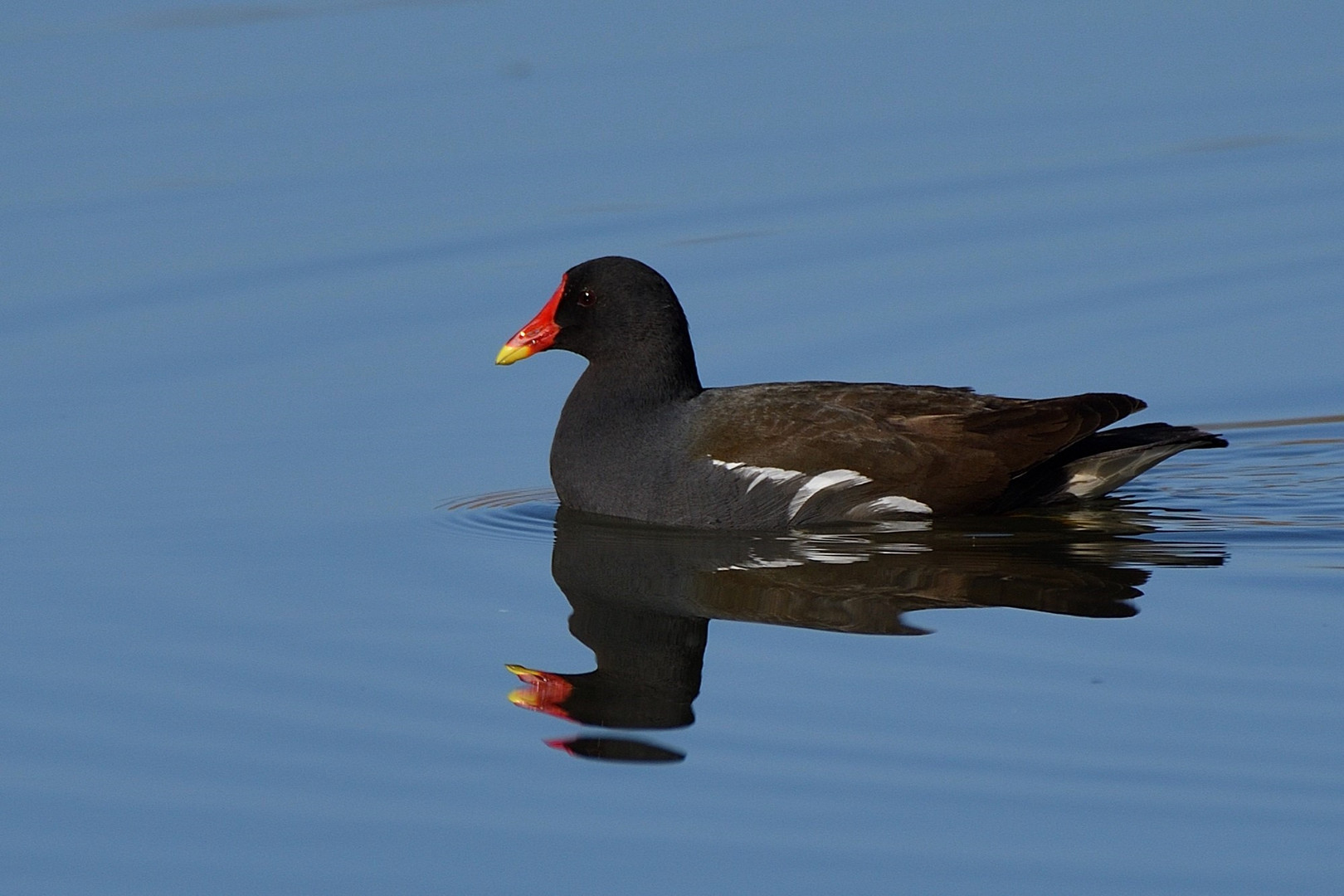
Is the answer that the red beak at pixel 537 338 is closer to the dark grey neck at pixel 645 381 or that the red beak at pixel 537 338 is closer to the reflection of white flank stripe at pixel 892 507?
the dark grey neck at pixel 645 381

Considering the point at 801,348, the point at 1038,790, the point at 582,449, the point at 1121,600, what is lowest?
the point at 1038,790

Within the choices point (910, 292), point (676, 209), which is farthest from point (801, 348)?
point (676, 209)

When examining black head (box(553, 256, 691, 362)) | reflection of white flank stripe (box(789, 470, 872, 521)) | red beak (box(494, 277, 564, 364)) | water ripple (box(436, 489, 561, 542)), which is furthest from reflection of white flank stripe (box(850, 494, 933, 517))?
red beak (box(494, 277, 564, 364))

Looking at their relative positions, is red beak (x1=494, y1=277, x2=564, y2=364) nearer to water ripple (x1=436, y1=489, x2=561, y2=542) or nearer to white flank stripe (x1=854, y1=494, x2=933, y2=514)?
water ripple (x1=436, y1=489, x2=561, y2=542)

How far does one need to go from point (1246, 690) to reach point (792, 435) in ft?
8.45

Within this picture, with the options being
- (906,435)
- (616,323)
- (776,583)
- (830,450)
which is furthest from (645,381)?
(776,583)

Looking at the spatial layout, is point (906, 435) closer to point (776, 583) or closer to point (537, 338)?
point (776, 583)

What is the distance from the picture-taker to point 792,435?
8.80 meters

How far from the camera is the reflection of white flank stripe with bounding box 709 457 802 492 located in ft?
28.8

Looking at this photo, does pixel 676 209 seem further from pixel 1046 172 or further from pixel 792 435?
pixel 792 435

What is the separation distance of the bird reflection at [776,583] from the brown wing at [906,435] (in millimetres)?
213

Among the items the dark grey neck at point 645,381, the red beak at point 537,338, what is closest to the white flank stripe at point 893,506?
the dark grey neck at point 645,381

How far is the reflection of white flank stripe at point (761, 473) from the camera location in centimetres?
877

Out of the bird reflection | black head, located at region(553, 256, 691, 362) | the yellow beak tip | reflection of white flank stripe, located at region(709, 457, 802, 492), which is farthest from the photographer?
the yellow beak tip
